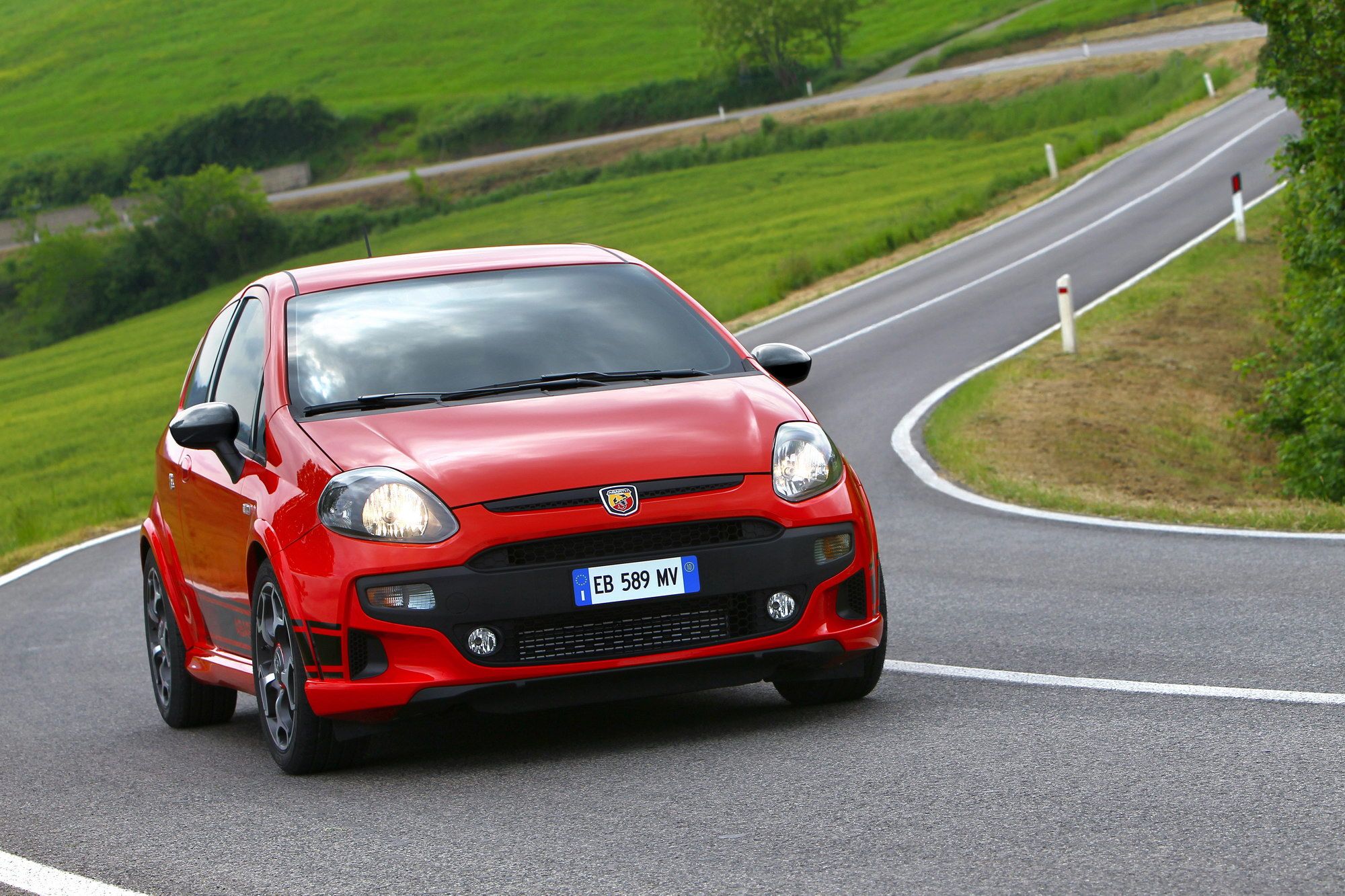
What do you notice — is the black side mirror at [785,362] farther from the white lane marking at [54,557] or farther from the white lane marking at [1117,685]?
the white lane marking at [54,557]

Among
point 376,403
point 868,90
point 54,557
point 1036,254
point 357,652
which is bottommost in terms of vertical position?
point 868,90

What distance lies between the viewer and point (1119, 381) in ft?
63.2

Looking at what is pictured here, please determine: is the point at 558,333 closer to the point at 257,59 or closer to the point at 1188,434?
the point at 1188,434

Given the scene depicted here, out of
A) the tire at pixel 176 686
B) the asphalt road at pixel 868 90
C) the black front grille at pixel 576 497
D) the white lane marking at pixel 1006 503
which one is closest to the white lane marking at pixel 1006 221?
the white lane marking at pixel 1006 503

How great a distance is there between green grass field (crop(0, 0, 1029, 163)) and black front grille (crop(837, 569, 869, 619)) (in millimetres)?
89039

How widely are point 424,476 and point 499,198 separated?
2738 inches

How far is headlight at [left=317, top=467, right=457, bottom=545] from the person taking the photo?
529cm

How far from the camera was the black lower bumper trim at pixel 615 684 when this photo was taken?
5332 millimetres

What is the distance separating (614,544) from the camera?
17.5ft

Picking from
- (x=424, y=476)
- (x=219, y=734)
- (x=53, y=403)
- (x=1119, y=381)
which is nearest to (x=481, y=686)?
(x=424, y=476)

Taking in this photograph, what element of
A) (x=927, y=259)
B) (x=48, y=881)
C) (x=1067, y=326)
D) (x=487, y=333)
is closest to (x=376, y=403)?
(x=487, y=333)

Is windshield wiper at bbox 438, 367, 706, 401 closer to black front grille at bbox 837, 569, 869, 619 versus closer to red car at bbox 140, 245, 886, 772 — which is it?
red car at bbox 140, 245, 886, 772

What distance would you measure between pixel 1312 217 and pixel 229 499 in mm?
15325

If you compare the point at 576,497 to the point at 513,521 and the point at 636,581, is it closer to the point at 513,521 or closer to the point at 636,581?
the point at 513,521
